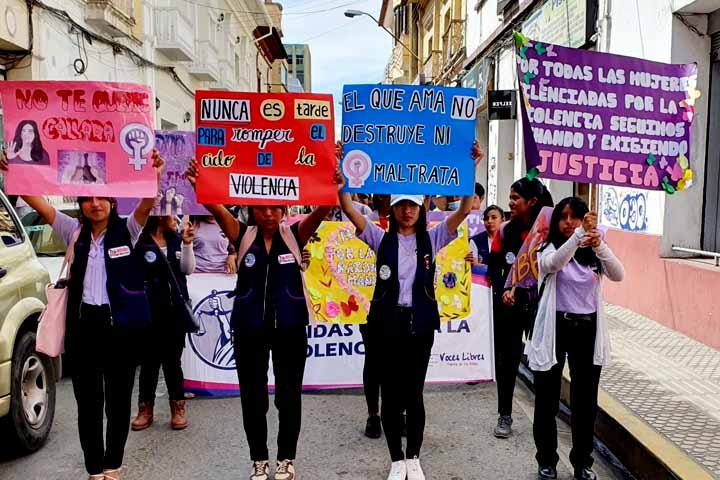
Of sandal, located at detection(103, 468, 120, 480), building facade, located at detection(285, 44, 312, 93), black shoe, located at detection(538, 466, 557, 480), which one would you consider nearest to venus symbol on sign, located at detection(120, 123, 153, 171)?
sandal, located at detection(103, 468, 120, 480)

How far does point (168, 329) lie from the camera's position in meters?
5.06

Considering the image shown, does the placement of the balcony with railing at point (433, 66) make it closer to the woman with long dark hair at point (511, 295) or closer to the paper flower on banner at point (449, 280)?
the paper flower on banner at point (449, 280)

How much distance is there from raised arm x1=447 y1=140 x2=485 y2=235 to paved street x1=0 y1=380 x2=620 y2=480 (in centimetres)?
165

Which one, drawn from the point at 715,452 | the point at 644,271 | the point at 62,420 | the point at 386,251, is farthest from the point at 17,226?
the point at 644,271

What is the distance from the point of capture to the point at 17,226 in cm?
507

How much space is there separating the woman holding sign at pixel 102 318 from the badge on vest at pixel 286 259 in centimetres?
82

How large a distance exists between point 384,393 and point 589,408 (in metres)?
1.28

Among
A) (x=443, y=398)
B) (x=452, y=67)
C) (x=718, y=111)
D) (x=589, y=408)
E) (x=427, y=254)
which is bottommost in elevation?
(x=443, y=398)

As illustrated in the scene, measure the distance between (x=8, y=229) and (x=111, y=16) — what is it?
11256mm

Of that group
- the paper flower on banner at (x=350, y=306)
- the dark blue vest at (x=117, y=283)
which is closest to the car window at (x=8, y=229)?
the dark blue vest at (x=117, y=283)

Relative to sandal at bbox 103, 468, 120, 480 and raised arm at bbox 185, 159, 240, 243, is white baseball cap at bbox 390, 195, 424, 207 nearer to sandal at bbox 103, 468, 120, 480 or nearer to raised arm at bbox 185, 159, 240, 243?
raised arm at bbox 185, 159, 240, 243

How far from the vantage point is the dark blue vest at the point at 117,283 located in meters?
3.73

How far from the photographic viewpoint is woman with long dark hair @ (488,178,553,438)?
4.74 metres

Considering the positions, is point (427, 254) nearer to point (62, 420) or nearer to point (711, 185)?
point (62, 420)
